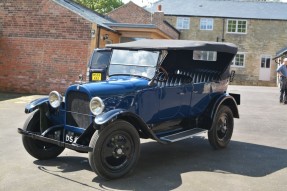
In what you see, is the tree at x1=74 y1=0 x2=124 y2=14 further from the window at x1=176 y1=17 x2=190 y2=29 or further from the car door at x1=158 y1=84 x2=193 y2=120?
the car door at x1=158 y1=84 x2=193 y2=120

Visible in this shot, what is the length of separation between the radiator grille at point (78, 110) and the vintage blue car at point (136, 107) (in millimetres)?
15

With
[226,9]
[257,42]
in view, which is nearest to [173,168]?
[257,42]

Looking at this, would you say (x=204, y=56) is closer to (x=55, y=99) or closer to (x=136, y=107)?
(x=136, y=107)

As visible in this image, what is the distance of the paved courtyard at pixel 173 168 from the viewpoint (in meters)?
5.29

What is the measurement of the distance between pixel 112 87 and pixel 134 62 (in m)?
1.14

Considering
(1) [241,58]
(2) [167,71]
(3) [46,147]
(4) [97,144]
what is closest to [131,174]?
(4) [97,144]

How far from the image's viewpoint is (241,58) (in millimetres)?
38312

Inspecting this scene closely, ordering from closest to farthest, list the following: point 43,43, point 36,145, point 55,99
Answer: point 55,99
point 36,145
point 43,43

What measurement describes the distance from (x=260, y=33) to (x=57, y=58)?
25.7m

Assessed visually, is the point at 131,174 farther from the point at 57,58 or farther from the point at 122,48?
the point at 57,58

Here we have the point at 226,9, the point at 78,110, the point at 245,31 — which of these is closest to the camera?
the point at 78,110

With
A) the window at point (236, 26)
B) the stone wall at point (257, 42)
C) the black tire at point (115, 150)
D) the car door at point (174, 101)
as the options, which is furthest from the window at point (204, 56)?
the window at point (236, 26)

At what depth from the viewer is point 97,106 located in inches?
221

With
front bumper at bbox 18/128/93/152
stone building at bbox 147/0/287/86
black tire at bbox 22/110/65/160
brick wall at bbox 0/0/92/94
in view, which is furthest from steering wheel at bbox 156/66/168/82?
stone building at bbox 147/0/287/86
